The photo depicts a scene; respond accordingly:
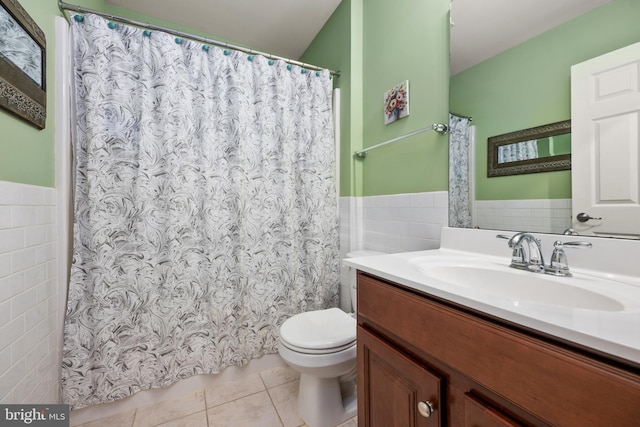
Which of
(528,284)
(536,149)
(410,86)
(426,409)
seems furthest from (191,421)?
(410,86)

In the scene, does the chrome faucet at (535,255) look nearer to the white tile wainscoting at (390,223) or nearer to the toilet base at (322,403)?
the white tile wainscoting at (390,223)

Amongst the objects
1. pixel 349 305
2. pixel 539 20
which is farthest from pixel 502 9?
pixel 349 305

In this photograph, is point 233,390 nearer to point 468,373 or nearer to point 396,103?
point 468,373

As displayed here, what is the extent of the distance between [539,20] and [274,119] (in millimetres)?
1243

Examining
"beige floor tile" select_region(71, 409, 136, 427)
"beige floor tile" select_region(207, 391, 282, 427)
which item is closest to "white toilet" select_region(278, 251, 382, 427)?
"beige floor tile" select_region(207, 391, 282, 427)

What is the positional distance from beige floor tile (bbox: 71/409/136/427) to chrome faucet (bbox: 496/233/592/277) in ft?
5.83

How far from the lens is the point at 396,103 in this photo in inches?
54.0

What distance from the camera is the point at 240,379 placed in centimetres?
150

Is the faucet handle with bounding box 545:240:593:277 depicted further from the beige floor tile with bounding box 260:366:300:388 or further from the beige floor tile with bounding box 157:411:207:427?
the beige floor tile with bounding box 157:411:207:427

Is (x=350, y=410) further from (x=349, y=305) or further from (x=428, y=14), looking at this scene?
(x=428, y=14)

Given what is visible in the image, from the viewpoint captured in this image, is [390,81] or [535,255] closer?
[535,255]

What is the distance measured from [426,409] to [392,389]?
0.44 feet

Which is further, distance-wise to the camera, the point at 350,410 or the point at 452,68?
the point at 350,410

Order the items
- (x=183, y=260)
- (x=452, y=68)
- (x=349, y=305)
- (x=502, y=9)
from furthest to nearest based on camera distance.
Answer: (x=349, y=305), (x=183, y=260), (x=452, y=68), (x=502, y=9)
